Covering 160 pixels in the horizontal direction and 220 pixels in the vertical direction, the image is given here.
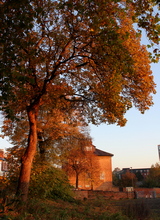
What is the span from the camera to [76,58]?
511 inches

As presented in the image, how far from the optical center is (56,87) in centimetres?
1364

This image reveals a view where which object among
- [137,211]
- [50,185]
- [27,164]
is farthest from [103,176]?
[27,164]

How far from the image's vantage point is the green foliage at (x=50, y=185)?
15945mm

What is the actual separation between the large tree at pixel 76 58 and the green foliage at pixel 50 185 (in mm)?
4760

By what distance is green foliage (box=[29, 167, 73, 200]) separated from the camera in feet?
52.3

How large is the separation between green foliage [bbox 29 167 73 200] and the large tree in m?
4.76

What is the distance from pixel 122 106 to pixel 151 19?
179 inches

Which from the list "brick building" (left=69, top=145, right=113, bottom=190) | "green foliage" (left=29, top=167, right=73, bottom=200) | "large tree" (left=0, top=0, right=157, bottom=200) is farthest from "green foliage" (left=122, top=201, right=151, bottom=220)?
"brick building" (left=69, top=145, right=113, bottom=190)

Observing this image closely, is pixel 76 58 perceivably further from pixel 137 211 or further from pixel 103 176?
pixel 103 176

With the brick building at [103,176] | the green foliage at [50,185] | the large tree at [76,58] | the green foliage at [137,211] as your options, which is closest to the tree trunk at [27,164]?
the large tree at [76,58]

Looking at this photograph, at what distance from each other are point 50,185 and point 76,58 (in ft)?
29.8

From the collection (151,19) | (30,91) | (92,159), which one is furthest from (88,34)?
(92,159)

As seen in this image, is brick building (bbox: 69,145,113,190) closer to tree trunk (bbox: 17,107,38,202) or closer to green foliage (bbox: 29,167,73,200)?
green foliage (bbox: 29,167,73,200)

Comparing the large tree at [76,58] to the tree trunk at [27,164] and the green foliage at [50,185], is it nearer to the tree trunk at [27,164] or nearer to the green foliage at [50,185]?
the tree trunk at [27,164]
